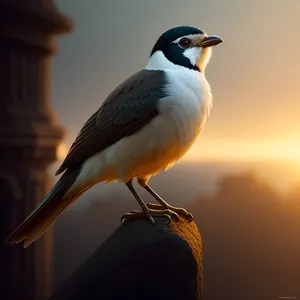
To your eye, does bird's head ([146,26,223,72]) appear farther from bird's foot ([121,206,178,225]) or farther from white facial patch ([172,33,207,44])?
bird's foot ([121,206,178,225])

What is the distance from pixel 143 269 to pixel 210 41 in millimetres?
665

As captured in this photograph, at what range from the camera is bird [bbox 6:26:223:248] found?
124 centimetres

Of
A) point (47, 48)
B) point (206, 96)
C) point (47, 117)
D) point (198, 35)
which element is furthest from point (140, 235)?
point (47, 48)

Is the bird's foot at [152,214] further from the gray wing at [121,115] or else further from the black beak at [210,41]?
the black beak at [210,41]

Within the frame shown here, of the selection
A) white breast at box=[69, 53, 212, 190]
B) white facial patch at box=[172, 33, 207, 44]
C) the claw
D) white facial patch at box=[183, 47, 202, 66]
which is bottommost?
the claw

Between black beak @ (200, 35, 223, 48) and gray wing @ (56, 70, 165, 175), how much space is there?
0.15 m

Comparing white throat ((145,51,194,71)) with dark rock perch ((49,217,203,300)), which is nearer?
dark rock perch ((49,217,203,300))

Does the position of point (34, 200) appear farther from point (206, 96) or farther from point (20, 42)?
point (206, 96)

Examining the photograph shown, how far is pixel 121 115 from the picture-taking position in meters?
1.28

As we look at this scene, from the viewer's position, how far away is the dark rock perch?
122cm

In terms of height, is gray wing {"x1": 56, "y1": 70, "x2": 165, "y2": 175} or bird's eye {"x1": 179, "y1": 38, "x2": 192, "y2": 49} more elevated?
bird's eye {"x1": 179, "y1": 38, "x2": 192, "y2": 49}

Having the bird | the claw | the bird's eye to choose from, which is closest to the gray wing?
the bird

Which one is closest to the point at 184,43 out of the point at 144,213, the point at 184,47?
the point at 184,47

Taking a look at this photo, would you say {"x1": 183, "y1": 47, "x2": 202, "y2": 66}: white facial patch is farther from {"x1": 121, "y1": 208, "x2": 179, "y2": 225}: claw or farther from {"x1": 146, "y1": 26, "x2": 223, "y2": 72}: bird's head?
{"x1": 121, "y1": 208, "x2": 179, "y2": 225}: claw
